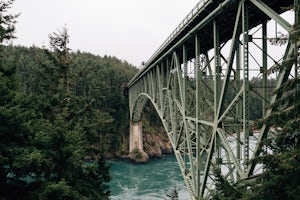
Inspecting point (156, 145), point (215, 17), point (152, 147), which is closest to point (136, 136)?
point (152, 147)

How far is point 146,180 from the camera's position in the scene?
39.7m

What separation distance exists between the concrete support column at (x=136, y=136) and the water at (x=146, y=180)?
4039 millimetres

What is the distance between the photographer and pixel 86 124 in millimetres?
19016

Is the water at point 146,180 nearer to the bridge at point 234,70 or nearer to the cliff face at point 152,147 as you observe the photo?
the cliff face at point 152,147

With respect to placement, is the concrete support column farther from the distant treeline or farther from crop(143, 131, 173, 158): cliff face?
the distant treeline

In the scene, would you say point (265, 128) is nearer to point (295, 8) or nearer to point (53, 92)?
point (295, 8)

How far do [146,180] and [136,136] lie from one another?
60.1ft

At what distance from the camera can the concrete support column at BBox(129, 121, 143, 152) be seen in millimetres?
55688

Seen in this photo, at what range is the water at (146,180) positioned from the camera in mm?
33031

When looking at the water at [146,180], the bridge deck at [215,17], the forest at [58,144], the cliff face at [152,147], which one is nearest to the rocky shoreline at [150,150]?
the cliff face at [152,147]

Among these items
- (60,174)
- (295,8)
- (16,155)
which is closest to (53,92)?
(60,174)

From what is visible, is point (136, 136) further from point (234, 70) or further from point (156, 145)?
point (234, 70)

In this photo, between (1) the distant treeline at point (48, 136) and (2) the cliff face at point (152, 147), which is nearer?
(1) the distant treeline at point (48, 136)

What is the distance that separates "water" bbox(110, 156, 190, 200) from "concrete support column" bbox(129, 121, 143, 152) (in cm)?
404
